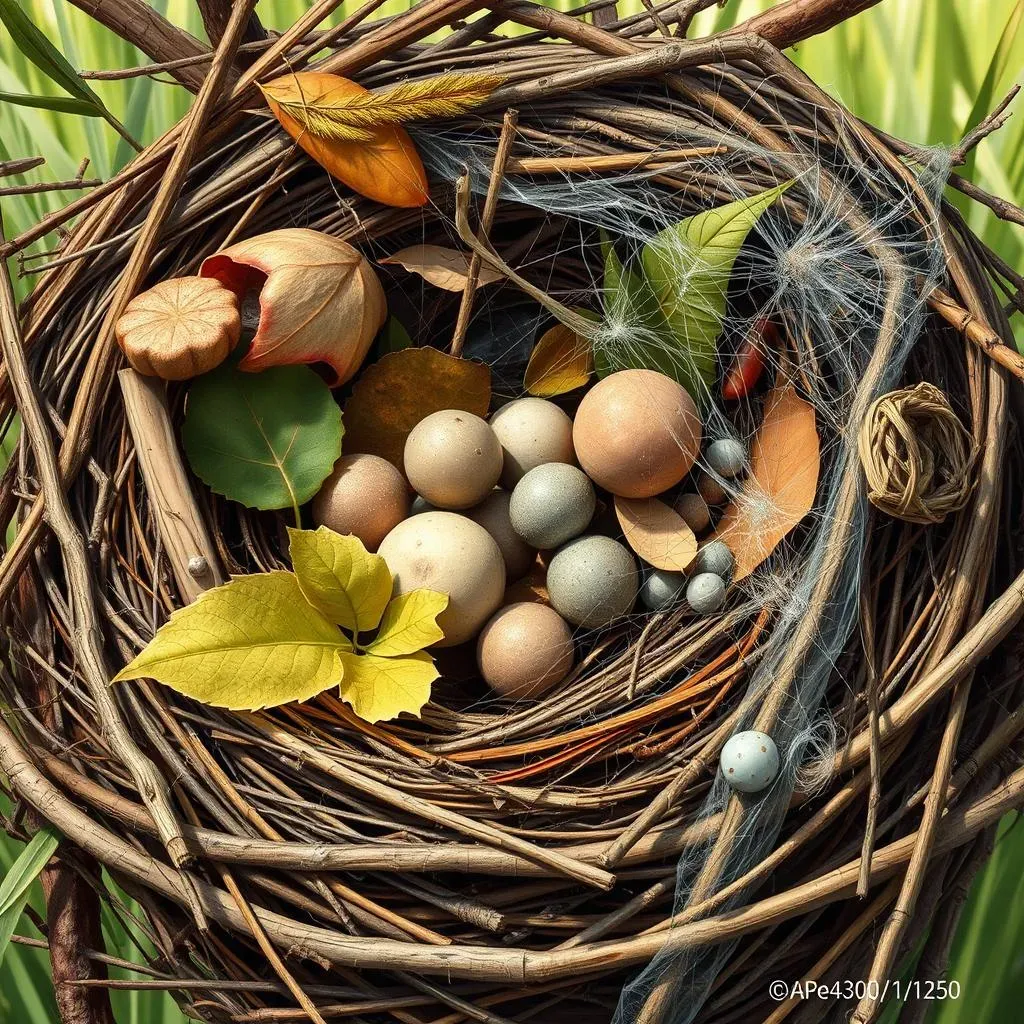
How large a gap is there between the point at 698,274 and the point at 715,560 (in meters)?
0.25

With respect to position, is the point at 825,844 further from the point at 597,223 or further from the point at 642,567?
the point at 597,223

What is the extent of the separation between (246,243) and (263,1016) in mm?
637

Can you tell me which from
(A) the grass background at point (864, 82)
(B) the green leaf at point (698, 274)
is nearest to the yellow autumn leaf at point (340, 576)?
(B) the green leaf at point (698, 274)

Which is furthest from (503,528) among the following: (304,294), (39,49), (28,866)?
(39,49)

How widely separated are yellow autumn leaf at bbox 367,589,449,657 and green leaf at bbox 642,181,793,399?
1.05 ft

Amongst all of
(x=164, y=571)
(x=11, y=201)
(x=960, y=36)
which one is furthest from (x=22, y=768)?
(x=960, y=36)

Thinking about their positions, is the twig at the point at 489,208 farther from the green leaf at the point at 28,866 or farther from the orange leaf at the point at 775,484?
the green leaf at the point at 28,866

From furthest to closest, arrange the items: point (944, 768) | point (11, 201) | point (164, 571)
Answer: point (11, 201) < point (164, 571) < point (944, 768)

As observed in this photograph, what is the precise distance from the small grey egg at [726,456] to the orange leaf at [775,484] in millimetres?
18

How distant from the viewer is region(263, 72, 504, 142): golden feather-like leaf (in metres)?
0.97

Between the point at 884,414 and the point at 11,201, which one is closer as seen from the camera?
the point at 884,414

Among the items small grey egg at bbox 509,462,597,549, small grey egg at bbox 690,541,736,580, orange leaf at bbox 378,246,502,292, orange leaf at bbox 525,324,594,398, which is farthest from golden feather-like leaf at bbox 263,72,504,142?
small grey egg at bbox 690,541,736,580

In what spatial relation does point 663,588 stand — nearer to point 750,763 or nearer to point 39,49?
point 750,763

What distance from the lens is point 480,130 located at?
103cm
